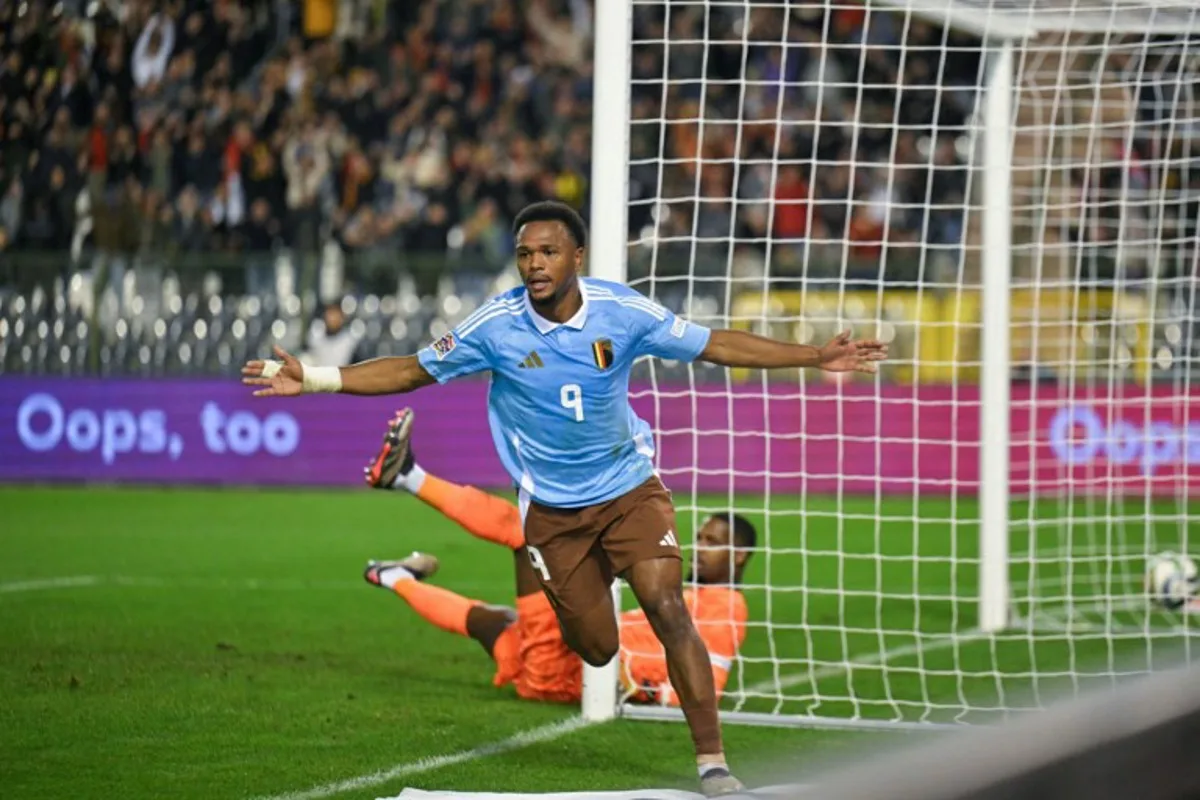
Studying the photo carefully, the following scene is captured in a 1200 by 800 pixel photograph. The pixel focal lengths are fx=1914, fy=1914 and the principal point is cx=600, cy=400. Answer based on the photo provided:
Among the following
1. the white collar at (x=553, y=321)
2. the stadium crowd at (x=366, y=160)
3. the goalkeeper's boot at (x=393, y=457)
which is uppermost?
the stadium crowd at (x=366, y=160)

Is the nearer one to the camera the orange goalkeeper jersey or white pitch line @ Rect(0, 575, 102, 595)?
the orange goalkeeper jersey

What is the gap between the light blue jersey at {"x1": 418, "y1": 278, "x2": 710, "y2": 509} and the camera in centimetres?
689

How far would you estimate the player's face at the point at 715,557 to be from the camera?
352 inches

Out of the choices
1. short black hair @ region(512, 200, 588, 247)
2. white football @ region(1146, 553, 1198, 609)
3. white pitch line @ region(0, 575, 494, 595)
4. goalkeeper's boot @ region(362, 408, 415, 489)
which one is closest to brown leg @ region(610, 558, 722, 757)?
short black hair @ region(512, 200, 588, 247)

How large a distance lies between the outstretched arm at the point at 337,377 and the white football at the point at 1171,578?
6.27m

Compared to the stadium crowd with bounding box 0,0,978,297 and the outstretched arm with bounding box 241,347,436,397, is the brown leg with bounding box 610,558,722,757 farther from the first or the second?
the stadium crowd with bounding box 0,0,978,297

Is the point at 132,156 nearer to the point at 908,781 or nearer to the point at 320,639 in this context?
the point at 320,639

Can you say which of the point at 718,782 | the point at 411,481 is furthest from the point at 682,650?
the point at 411,481

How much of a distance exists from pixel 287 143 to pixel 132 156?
1837 millimetres

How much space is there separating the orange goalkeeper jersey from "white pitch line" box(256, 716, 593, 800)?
48 cm

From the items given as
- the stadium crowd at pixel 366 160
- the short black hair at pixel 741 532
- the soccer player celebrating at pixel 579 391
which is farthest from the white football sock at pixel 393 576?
the stadium crowd at pixel 366 160

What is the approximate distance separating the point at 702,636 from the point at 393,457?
168cm

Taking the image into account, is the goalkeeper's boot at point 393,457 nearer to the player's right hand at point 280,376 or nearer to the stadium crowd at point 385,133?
the player's right hand at point 280,376

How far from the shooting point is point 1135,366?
15367 mm
